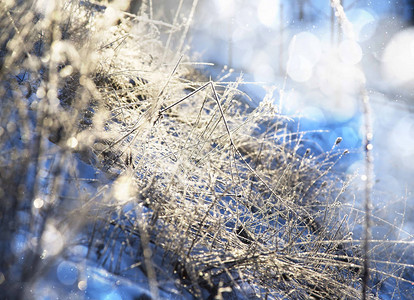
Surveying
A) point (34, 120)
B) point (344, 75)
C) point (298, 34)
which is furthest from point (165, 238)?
point (298, 34)

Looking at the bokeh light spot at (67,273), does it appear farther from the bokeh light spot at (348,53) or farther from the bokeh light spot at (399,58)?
the bokeh light spot at (399,58)

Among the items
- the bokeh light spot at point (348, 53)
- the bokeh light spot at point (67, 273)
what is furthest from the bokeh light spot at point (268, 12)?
the bokeh light spot at point (67, 273)

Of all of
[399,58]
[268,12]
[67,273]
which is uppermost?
[268,12]

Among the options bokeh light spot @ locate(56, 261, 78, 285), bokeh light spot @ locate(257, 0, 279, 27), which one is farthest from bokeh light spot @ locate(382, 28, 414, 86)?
bokeh light spot @ locate(56, 261, 78, 285)

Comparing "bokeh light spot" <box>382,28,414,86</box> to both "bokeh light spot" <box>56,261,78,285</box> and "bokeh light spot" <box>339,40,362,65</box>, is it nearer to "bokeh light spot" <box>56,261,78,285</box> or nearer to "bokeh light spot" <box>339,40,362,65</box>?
"bokeh light spot" <box>339,40,362,65</box>

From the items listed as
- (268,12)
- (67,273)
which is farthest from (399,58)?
(67,273)

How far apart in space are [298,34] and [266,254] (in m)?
8.10

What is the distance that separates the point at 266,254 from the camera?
1155 mm

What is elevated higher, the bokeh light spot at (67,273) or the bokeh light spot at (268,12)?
the bokeh light spot at (268,12)

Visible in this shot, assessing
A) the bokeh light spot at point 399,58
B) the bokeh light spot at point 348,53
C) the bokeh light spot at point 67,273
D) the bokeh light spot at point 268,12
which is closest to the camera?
the bokeh light spot at point 67,273

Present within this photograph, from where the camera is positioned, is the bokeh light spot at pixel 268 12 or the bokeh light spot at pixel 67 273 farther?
the bokeh light spot at pixel 268 12

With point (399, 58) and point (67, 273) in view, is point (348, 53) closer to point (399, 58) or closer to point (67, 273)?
point (399, 58)

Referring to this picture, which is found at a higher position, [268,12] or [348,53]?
[268,12]

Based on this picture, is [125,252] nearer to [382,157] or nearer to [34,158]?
[34,158]
